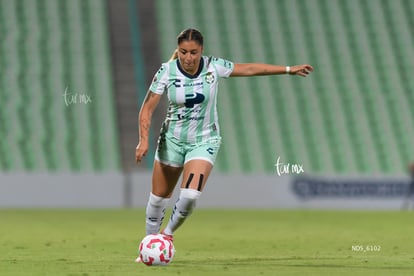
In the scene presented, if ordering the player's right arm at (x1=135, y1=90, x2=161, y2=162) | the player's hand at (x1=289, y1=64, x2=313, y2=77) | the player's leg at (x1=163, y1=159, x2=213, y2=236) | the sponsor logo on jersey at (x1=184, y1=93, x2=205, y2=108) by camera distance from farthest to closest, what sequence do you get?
1. the player's hand at (x1=289, y1=64, x2=313, y2=77)
2. the sponsor logo on jersey at (x1=184, y1=93, x2=205, y2=108)
3. the player's leg at (x1=163, y1=159, x2=213, y2=236)
4. the player's right arm at (x1=135, y1=90, x2=161, y2=162)

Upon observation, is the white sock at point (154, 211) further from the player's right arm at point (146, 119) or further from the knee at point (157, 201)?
the player's right arm at point (146, 119)

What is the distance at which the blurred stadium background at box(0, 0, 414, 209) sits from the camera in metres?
20.6

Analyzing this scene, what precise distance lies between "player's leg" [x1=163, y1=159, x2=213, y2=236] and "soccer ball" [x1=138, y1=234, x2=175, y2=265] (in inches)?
16.4

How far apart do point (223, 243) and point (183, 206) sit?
10.4ft

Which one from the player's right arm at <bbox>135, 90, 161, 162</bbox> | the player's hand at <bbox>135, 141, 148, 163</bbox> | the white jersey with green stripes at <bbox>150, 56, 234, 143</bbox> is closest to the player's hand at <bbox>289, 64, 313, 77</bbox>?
the white jersey with green stripes at <bbox>150, 56, 234, 143</bbox>

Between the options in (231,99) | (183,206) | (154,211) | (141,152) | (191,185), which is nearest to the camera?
(141,152)

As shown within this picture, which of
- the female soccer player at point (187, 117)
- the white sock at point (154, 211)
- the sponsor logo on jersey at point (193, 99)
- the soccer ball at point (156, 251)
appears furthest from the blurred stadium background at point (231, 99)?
the soccer ball at point (156, 251)

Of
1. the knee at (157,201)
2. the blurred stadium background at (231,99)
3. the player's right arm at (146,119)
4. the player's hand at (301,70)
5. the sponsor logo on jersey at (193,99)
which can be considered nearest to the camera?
the player's right arm at (146,119)

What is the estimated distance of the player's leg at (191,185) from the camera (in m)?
9.20

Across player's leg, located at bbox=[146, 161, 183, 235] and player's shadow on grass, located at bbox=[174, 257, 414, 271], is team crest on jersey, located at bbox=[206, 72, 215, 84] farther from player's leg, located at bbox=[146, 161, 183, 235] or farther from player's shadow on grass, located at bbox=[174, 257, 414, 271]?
player's shadow on grass, located at bbox=[174, 257, 414, 271]

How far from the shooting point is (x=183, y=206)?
367 inches

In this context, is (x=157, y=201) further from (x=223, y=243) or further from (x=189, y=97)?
(x=223, y=243)

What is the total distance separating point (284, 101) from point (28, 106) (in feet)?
18.6

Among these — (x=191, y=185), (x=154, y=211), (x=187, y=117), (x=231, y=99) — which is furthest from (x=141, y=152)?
(x=231, y=99)
